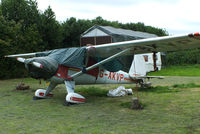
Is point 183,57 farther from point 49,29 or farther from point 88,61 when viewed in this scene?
point 88,61

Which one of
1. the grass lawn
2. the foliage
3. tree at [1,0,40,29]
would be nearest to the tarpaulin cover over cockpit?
the grass lawn

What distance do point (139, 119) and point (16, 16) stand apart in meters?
18.8

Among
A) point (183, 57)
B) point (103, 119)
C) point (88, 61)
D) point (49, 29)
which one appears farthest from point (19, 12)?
point (183, 57)

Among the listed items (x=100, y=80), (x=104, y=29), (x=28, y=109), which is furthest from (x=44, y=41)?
(x=28, y=109)

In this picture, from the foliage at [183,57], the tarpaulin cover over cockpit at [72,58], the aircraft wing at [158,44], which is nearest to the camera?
the aircraft wing at [158,44]

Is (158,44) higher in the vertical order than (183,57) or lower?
lower

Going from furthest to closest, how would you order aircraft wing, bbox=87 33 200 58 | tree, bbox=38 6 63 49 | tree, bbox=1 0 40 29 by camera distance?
tree, bbox=38 6 63 49 → tree, bbox=1 0 40 29 → aircraft wing, bbox=87 33 200 58

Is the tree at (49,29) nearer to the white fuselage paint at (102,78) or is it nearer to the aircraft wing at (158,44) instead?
the white fuselage paint at (102,78)

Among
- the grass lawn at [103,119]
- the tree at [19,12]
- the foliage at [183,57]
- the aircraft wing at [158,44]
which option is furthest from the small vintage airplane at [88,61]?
the foliage at [183,57]

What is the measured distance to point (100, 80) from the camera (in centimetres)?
876

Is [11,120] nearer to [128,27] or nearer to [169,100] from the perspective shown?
[169,100]

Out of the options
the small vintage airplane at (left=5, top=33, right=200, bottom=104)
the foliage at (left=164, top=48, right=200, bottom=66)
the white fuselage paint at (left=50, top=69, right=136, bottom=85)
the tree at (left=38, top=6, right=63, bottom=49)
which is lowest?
the white fuselage paint at (left=50, top=69, right=136, bottom=85)

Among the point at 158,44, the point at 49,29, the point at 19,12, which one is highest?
the point at 19,12

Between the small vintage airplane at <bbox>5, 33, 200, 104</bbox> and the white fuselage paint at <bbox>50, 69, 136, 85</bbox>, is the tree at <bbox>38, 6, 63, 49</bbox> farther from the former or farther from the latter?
the small vintage airplane at <bbox>5, 33, 200, 104</bbox>
